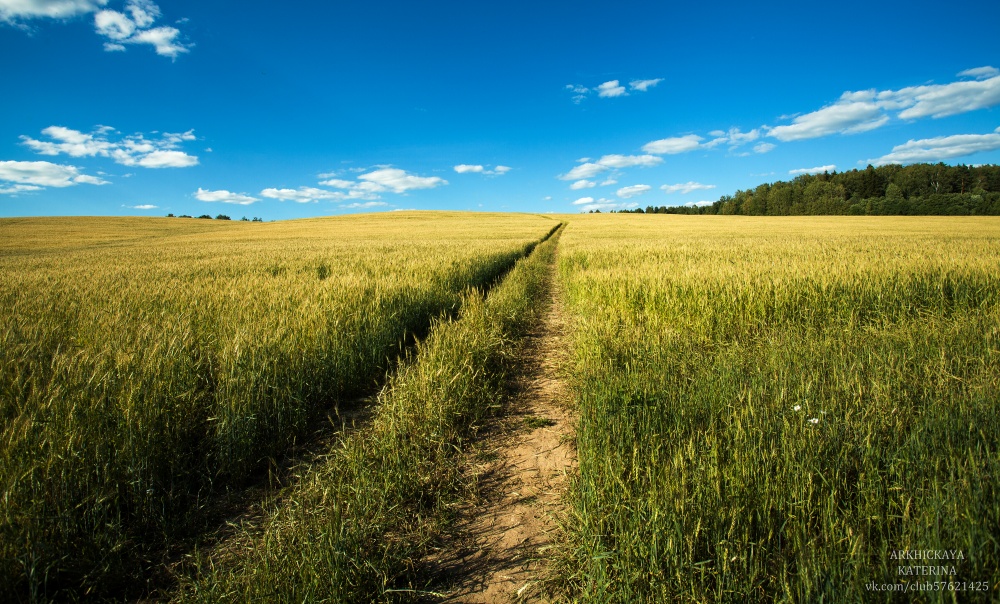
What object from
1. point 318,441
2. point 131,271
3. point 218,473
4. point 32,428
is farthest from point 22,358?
point 131,271

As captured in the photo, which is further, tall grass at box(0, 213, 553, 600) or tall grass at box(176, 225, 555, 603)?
tall grass at box(0, 213, 553, 600)

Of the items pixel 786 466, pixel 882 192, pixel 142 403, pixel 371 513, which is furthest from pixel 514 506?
pixel 882 192

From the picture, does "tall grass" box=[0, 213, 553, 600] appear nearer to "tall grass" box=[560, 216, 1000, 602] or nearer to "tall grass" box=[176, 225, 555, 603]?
"tall grass" box=[176, 225, 555, 603]

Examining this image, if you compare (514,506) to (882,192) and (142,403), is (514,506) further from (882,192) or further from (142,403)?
(882,192)

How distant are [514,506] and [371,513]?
83 centimetres

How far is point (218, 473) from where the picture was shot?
104 inches

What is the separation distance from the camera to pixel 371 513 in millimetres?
2170

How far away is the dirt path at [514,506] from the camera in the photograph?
190 centimetres

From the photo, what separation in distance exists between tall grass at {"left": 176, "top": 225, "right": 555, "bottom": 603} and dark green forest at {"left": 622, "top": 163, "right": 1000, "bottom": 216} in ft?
285

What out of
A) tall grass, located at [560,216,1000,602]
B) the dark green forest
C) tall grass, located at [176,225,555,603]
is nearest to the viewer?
tall grass, located at [560,216,1000,602]

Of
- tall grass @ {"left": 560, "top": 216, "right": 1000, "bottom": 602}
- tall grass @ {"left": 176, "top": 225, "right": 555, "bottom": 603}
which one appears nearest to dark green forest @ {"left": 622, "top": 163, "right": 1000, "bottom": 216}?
tall grass @ {"left": 560, "top": 216, "right": 1000, "bottom": 602}

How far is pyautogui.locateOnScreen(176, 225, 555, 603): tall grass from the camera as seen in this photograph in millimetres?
1652

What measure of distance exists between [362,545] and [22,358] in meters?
3.25

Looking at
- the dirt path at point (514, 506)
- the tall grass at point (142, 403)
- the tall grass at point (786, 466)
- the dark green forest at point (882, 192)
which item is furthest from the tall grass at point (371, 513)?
the dark green forest at point (882, 192)
